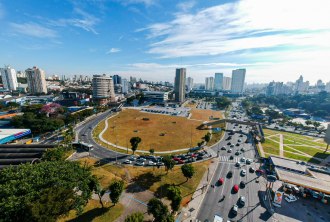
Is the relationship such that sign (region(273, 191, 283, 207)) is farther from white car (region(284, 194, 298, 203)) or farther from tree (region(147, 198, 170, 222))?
tree (region(147, 198, 170, 222))

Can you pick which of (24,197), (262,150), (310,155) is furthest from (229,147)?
(24,197)

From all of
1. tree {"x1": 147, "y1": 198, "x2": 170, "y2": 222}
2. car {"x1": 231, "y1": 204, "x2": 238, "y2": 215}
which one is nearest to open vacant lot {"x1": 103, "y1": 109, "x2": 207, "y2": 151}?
car {"x1": 231, "y1": 204, "x2": 238, "y2": 215}

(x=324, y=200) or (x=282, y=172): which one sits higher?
(x=282, y=172)

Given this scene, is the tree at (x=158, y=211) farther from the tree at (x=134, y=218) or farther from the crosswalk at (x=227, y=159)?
the crosswalk at (x=227, y=159)

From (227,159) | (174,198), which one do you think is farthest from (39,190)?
(227,159)

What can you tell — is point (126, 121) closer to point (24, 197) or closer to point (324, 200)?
→ point (24, 197)
